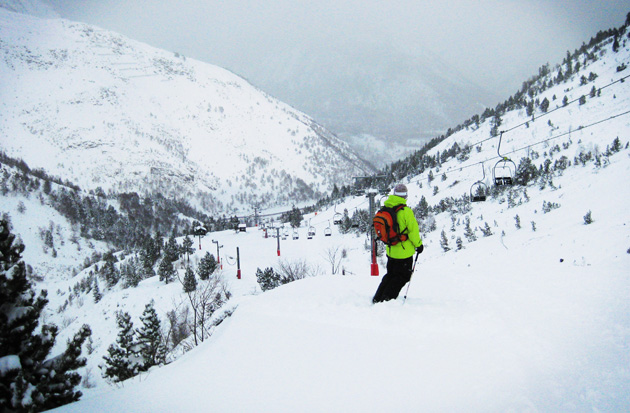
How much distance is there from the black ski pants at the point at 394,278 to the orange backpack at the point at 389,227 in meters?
0.42

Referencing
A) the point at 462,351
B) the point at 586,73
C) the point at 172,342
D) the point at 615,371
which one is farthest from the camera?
the point at 586,73

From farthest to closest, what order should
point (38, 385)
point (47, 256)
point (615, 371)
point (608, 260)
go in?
point (47, 256) → point (608, 260) → point (38, 385) → point (615, 371)

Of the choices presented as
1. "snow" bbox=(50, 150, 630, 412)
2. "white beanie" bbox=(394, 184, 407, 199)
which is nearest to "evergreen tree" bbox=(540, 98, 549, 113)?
"snow" bbox=(50, 150, 630, 412)

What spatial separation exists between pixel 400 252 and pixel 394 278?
578mm

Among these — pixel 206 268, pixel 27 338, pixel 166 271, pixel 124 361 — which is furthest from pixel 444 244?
pixel 166 271

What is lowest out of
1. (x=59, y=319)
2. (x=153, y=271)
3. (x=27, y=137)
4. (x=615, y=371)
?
(x=59, y=319)

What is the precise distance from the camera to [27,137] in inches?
6811

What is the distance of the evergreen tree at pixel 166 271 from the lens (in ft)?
191

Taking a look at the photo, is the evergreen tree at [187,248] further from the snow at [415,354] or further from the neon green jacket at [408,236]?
the neon green jacket at [408,236]

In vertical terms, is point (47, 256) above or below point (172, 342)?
above

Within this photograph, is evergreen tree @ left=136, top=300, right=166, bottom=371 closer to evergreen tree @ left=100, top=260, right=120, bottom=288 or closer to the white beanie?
the white beanie

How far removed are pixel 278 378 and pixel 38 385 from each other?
945 centimetres

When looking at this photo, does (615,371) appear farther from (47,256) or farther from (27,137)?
(27,137)

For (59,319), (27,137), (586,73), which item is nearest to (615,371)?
(586,73)
